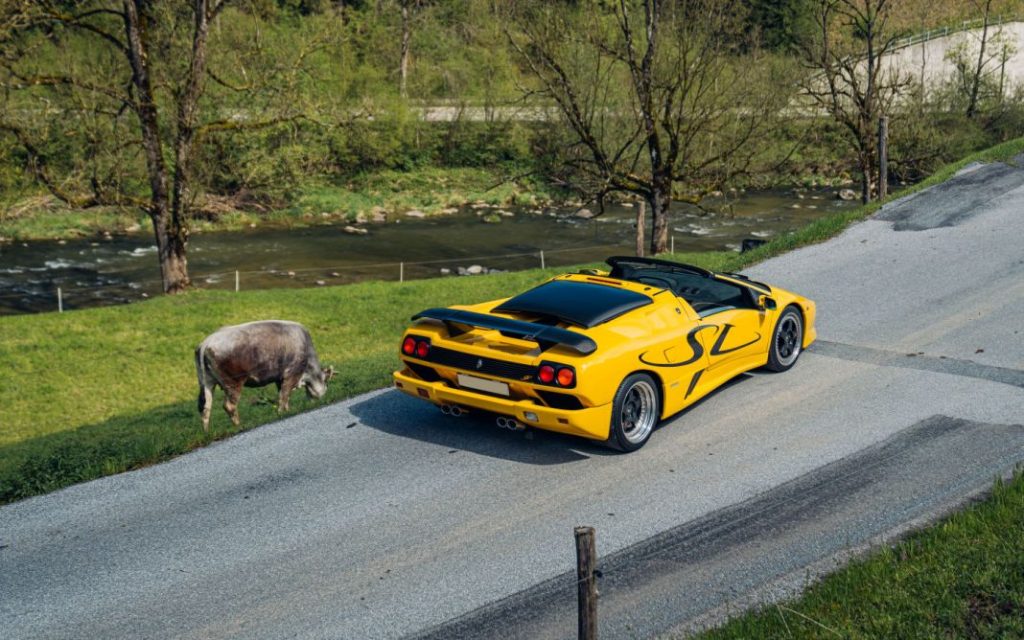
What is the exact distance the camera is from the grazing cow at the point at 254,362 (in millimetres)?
9914

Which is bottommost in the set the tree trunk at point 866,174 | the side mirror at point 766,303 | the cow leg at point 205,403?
the cow leg at point 205,403

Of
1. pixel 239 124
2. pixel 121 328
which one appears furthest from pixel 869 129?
pixel 121 328

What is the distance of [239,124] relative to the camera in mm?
20891

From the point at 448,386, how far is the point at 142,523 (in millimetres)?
2733

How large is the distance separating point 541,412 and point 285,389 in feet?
12.8

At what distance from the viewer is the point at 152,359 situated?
15.7 m

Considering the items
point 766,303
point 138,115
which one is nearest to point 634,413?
point 766,303

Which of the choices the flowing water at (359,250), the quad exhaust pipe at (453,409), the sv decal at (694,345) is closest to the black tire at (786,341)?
the sv decal at (694,345)

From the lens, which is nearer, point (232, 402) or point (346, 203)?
point (232, 402)

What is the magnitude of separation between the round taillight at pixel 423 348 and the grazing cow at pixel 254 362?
2.39 m

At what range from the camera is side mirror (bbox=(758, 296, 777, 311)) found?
9757 millimetres

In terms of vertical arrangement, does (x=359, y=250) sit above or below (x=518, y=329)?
below

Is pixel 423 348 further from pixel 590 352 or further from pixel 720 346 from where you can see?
pixel 720 346

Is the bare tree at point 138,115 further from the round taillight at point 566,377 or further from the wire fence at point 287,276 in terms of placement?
the round taillight at point 566,377
